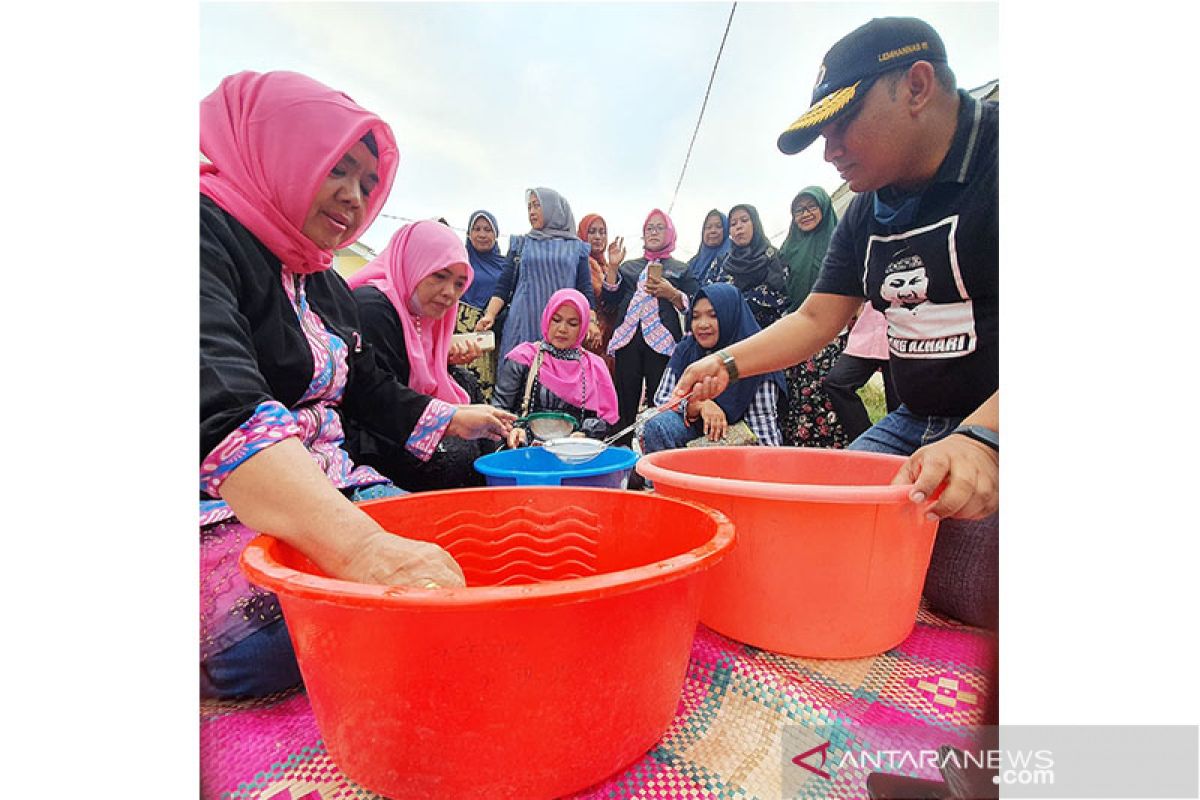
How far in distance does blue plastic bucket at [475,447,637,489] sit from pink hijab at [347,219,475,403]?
17cm

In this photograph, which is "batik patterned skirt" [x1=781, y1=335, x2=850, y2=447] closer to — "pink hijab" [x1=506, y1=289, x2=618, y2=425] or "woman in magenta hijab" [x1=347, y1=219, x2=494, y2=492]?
"pink hijab" [x1=506, y1=289, x2=618, y2=425]

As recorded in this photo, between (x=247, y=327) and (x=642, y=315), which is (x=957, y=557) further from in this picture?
(x=247, y=327)

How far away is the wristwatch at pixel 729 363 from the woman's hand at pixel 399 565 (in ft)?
1.90

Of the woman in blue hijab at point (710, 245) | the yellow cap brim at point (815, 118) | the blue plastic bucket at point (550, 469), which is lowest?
the blue plastic bucket at point (550, 469)

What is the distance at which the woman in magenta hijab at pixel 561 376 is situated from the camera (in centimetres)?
96

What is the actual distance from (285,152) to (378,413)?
43 cm

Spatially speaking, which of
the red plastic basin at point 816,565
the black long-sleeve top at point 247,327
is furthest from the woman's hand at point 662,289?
the black long-sleeve top at point 247,327

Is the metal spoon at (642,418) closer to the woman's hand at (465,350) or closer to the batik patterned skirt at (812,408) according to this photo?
the batik patterned skirt at (812,408)

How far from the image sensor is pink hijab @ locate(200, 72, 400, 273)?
0.54m

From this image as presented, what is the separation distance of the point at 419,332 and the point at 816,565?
2.56 ft

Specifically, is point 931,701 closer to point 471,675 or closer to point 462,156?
point 471,675

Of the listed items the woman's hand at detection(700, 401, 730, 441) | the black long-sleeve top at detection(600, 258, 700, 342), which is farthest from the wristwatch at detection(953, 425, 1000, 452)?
the black long-sleeve top at detection(600, 258, 700, 342)
